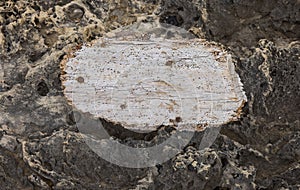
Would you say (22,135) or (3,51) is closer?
(22,135)

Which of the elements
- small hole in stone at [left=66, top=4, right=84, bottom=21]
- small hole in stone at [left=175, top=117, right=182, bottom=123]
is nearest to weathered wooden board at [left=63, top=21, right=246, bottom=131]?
small hole in stone at [left=175, top=117, right=182, bottom=123]

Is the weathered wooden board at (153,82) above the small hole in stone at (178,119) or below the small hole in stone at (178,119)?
above

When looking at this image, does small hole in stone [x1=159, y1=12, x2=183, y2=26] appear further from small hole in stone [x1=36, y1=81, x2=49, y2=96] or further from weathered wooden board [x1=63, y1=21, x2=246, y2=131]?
small hole in stone [x1=36, y1=81, x2=49, y2=96]

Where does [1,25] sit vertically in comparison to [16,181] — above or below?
above

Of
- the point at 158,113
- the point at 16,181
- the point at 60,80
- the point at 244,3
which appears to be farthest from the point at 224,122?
the point at 16,181

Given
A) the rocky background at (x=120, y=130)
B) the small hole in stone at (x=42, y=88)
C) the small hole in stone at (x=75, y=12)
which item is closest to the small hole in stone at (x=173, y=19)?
the rocky background at (x=120, y=130)

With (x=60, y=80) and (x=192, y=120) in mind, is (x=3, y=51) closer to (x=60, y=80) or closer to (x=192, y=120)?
(x=60, y=80)

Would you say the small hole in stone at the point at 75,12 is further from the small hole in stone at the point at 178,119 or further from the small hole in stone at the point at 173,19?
the small hole in stone at the point at 178,119

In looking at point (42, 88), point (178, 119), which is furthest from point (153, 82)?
point (42, 88)
